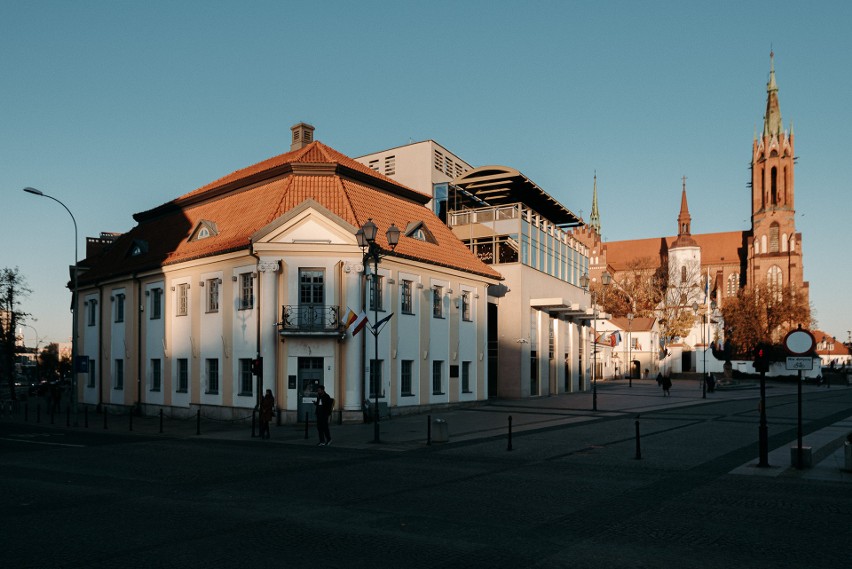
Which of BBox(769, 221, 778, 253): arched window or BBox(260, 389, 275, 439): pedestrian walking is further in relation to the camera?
BBox(769, 221, 778, 253): arched window

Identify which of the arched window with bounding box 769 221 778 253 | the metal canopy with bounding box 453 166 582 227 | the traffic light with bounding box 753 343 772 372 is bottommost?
the traffic light with bounding box 753 343 772 372

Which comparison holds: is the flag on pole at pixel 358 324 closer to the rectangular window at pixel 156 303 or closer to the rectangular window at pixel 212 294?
the rectangular window at pixel 212 294

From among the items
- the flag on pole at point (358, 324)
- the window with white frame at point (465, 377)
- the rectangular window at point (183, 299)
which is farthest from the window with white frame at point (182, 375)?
the window with white frame at point (465, 377)

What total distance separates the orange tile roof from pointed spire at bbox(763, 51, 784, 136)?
98.1 meters

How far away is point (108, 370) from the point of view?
40.9 meters

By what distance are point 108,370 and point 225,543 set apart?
35.3 metres

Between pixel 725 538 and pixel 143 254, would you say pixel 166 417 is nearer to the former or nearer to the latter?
pixel 143 254

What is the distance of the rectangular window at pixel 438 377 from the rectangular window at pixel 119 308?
716 inches

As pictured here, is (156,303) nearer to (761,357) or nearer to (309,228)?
(309,228)

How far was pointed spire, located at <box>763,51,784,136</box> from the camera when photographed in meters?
119

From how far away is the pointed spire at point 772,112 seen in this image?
118750mm

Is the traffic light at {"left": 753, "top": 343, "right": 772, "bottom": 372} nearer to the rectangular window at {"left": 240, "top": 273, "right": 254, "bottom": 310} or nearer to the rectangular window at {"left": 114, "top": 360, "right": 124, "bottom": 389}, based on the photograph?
the rectangular window at {"left": 240, "top": 273, "right": 254, "bottom": 310}

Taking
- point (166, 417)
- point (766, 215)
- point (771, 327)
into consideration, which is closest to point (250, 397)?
point (166, 417)

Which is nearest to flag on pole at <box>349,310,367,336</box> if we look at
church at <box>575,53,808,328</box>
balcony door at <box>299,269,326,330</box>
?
balcony door at <box>299,269,326,330</box>
